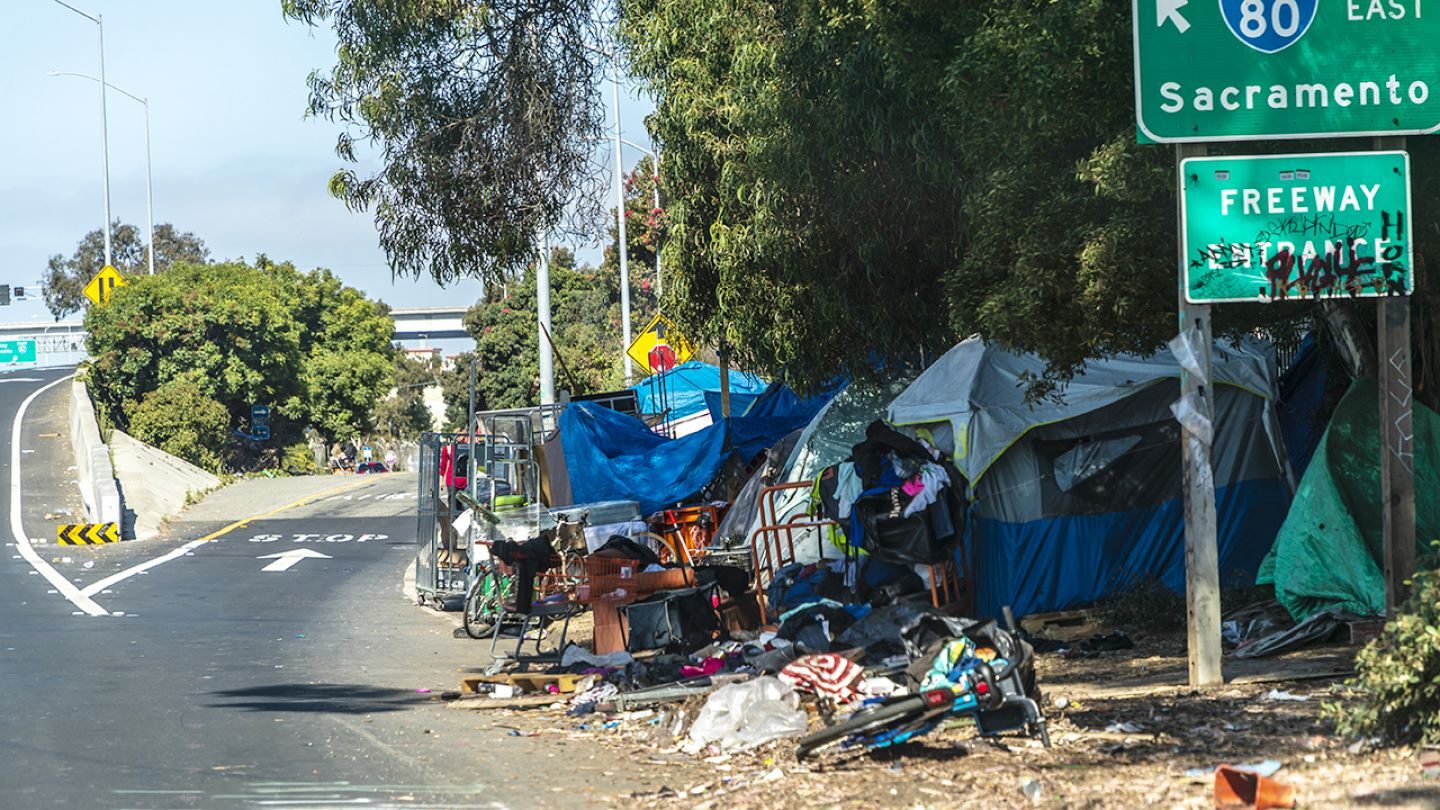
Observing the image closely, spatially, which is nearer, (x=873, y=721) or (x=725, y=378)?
(x=873, y=721)

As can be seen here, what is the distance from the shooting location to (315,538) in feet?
103

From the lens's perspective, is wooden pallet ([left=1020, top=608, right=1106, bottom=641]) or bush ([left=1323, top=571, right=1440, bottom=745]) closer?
bush ([left=1323, top=571, right=1440, bottom=745])

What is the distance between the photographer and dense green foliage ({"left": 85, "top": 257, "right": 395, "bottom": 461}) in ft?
174

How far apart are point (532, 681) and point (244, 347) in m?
47.3

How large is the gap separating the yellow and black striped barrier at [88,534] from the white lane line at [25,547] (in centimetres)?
65

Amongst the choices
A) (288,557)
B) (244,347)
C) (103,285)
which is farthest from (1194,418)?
(244,347)

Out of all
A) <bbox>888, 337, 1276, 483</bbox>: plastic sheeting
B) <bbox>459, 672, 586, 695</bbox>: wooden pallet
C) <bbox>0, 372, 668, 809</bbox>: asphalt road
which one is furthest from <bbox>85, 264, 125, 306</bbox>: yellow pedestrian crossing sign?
<bbox>459, 672, 586, 695</bbox>: wooden pallet

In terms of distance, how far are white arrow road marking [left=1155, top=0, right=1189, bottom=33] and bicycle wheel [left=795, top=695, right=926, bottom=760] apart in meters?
4.52

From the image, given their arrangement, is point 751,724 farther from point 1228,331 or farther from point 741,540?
point 741,540

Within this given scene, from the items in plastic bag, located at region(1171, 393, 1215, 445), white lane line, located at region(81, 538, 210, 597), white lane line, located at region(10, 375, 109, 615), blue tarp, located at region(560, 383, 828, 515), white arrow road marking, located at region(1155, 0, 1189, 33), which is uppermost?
white arrow road marking, located at region(1155, 0, 1189, 33)

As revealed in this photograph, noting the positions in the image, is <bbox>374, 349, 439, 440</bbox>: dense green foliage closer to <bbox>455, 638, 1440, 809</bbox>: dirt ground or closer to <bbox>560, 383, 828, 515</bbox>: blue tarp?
<bbox>560, 383, 828, 515</bbox>: blue tarp

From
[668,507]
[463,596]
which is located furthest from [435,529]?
[668,507]

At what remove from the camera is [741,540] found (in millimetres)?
18625

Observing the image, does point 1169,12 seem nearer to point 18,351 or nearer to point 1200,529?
point 1200,529
